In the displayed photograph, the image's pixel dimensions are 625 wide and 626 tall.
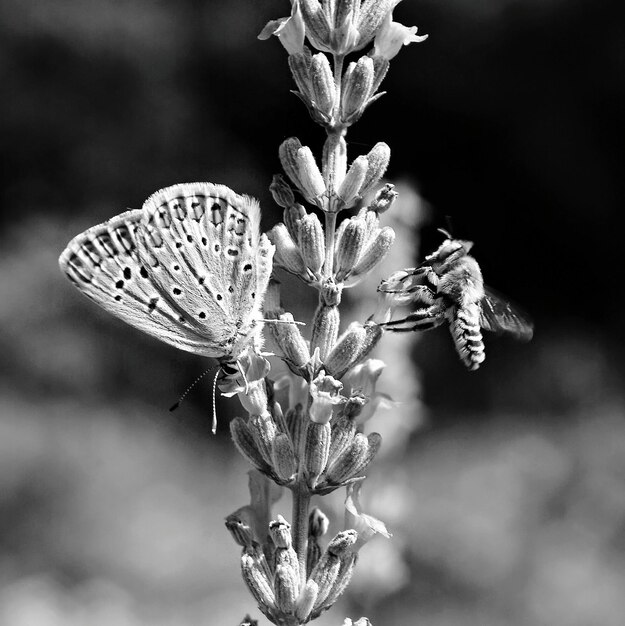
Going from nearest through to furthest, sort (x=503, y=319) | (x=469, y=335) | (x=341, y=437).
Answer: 1. (x=341, y=437)
2. (x=469, y=335)
3. (x=503, y=319)

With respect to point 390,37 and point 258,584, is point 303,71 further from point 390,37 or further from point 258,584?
point 258,584

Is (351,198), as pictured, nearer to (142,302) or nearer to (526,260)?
(142,302)

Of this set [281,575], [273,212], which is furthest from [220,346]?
[273,212]

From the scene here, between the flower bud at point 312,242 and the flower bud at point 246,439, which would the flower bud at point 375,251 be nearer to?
the flower bud at point 312,242

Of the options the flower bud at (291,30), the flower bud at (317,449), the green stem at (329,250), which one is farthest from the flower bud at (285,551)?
the flower bud at (291,30)

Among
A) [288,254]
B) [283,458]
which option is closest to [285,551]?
[283,458]

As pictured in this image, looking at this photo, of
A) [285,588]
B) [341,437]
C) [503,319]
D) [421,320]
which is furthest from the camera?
[503,319]

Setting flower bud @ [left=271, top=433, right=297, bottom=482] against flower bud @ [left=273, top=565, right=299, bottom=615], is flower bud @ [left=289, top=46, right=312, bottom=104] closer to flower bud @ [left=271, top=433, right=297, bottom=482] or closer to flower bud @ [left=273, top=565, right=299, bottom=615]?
flower bud @ [left=271, top=433, right=297, bottom=482]
